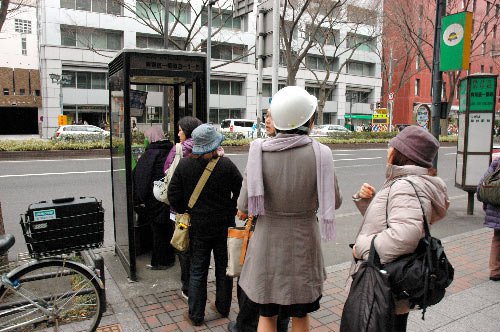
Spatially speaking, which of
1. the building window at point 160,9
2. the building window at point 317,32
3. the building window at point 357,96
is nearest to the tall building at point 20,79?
the building window at point 160,9

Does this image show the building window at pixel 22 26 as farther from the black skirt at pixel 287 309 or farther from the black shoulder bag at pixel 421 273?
the black shoulder bag at pixel 421 273

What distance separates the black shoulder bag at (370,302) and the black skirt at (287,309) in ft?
1.36

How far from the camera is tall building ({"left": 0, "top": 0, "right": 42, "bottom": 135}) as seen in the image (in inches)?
1652

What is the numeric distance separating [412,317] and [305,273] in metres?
1.72

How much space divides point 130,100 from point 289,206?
2904 mm

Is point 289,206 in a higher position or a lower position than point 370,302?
higher

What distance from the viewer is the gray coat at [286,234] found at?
7.86 feet

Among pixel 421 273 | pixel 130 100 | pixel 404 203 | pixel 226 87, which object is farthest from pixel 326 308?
pixel 226 87

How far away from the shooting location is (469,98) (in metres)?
7.43

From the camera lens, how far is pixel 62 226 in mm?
3092

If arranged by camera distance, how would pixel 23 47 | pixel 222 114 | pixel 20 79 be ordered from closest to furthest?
pixel 222 114
pixel 20 79
pixel 23 47

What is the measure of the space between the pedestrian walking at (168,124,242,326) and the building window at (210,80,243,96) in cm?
3760

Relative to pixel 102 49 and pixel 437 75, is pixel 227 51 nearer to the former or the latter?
pixel 102 49

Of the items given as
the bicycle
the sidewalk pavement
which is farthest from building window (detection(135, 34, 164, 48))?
the bicycle
